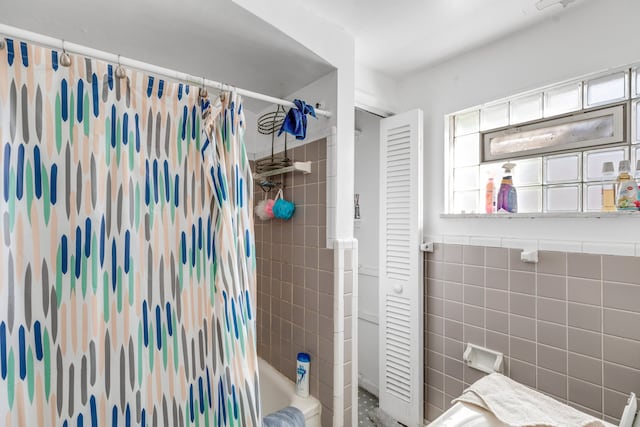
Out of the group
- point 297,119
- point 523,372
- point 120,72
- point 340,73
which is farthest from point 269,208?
point 523,372

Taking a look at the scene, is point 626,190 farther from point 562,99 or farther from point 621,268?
point 562,99

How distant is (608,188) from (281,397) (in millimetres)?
1917

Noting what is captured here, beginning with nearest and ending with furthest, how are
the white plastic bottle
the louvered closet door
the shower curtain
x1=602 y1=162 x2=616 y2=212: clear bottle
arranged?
the shower curtain < x1=602 y1=162 x2=616 y2=212: clear bottle < the white plastic bottle < the louvered closet door

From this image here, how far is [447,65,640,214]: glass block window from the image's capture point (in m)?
1.37

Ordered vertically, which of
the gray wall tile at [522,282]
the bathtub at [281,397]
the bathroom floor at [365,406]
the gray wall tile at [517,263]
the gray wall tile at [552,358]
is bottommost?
the bathroom floor at [365,406]

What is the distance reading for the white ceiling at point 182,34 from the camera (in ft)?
3.71

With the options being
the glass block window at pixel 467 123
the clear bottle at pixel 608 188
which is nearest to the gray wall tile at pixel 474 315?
the clear bottle at pixel 608 188

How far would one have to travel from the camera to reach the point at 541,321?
1497 millimetres

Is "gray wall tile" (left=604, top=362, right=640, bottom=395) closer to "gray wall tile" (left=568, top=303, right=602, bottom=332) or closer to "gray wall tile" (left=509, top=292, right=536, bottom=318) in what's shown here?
"gray wall tile" (left=568, top=303, right=602, bottom=332)

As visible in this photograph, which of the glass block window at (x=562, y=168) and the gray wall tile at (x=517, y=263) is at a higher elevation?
the glass block window at (x=562, y=168)

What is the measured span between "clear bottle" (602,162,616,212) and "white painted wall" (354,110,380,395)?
135 cm

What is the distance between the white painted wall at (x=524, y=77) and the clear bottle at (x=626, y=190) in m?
0.07

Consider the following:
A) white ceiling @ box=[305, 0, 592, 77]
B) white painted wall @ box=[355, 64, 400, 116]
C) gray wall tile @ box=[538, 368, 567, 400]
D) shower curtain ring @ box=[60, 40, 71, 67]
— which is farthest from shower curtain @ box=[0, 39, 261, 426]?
gray wall tile @ box=[538, 368, 567, 400]

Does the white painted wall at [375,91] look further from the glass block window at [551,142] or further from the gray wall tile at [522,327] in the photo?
the gray wall tile at [522,327]
